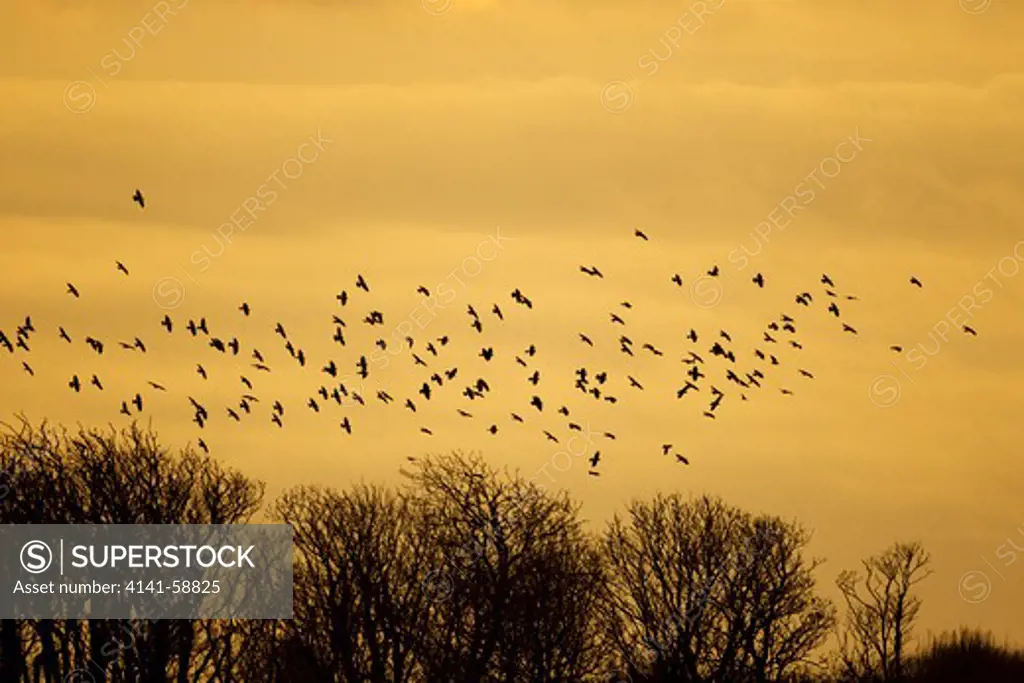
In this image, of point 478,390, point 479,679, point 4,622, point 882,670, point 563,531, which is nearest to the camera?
point 478,390

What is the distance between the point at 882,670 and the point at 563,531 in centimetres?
2619

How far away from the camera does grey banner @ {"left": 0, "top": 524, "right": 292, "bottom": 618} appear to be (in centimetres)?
11194

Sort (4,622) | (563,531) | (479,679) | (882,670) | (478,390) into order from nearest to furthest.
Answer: (478,390), (4,622), (479,679), (563,531), (882,670)

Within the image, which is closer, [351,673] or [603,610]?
[351,673]

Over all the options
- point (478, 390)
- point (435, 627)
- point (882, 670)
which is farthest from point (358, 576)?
point (882, 670)

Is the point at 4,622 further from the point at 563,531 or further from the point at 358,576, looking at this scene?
the point at 563,531

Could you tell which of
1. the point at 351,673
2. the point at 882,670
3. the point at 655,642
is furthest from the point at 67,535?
the point at 882,670

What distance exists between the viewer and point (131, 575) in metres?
113

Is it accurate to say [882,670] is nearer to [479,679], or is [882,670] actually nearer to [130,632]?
[479,679]

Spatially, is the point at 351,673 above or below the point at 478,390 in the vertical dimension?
below

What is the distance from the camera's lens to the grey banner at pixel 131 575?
111938 millimetres

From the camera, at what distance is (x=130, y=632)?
11188cm

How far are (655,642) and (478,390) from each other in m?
31.3

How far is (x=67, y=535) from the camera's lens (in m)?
113
